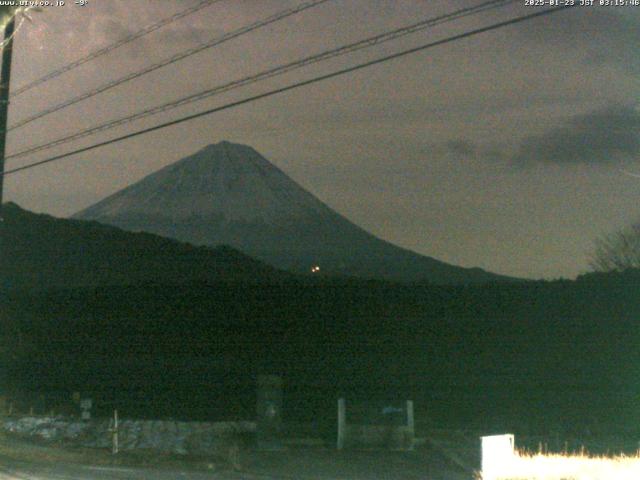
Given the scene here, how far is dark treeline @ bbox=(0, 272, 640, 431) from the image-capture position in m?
35.9

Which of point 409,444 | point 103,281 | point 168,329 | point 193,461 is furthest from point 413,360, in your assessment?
point 103,281

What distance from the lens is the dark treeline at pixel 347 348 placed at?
35.9 metres

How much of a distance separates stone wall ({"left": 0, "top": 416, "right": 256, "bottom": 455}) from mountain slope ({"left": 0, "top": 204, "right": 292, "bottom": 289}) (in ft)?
165

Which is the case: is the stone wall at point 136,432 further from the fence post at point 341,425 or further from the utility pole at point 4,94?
the utility pole at point 4,94

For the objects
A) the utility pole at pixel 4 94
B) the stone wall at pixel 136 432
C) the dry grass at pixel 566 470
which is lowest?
the stone wall at pixel 136 432

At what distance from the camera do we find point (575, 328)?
124 feet

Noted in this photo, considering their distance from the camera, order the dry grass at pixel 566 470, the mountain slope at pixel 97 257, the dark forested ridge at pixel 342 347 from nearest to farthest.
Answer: the dry grass at pixel 566 470
the dark forested ridge at pixel 342 347
the mountain slope at pixel 97 257

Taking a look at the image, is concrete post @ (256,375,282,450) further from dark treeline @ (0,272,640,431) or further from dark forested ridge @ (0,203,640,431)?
dark treeline @ (0,272,640,431)

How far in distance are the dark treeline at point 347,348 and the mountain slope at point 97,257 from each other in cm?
2611

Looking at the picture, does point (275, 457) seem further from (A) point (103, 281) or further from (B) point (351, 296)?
(A) point (103, 281)

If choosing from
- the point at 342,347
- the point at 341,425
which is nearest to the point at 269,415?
the point at 341,425

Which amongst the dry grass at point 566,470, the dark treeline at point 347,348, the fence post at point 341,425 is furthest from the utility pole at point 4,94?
the dark treeline at point 347,348

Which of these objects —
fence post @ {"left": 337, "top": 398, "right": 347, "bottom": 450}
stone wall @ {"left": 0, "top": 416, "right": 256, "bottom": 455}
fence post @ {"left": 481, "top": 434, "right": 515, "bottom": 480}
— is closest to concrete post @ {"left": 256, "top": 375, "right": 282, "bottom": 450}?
stone wall @ {"left": 0, "top": 416, "right": 256, "bottom": 455}

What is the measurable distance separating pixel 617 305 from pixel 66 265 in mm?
61379
